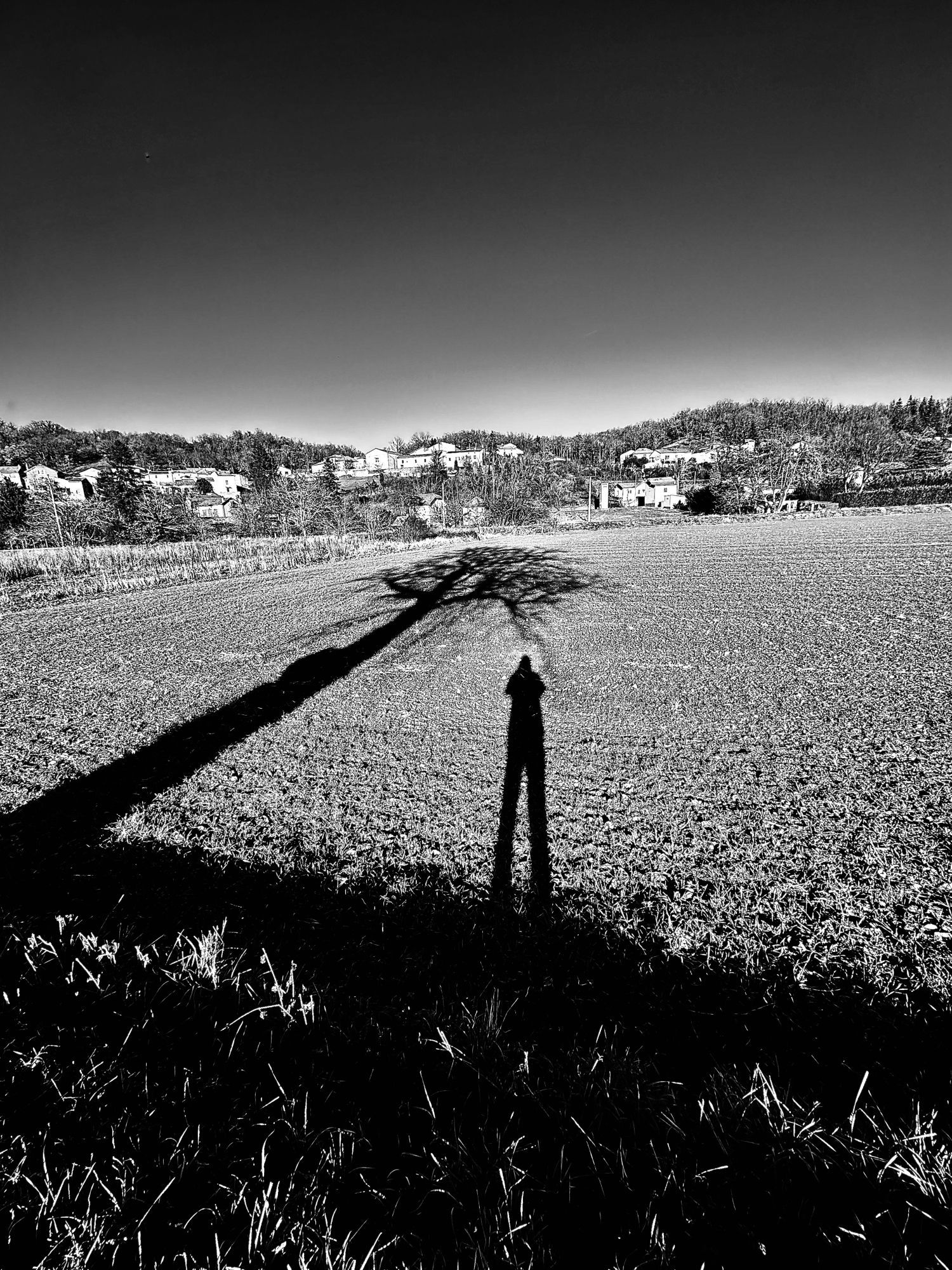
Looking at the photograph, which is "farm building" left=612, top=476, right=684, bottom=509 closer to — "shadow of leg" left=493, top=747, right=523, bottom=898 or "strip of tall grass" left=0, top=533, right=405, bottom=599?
"strip of tall grass" left=0, top=533, right=405, bottom=599

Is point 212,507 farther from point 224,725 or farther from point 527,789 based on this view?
point 527,789

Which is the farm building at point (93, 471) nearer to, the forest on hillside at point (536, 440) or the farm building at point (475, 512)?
the forest on hillside at point (536, 440)

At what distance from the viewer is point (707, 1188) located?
153cm

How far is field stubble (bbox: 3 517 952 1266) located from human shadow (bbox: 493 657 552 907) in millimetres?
117

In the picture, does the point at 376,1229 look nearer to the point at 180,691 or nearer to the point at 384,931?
the point at 384,931

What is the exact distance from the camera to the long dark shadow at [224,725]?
14.8ft

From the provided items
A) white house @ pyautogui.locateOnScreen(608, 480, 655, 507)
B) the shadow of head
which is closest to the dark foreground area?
the shadow of head

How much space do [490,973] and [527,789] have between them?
2.04 m

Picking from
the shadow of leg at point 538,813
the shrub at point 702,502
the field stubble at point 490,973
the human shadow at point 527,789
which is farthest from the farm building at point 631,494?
the shadow of leg at point 538,813

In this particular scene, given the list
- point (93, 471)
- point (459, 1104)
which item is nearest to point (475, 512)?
point (459, 1104)

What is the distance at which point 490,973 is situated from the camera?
2.95 m

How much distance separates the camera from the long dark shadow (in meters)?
4.52

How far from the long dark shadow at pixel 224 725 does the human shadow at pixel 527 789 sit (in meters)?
3.22

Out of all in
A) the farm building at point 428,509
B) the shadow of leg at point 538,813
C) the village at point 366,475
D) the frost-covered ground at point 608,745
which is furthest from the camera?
the village at point 366,475
